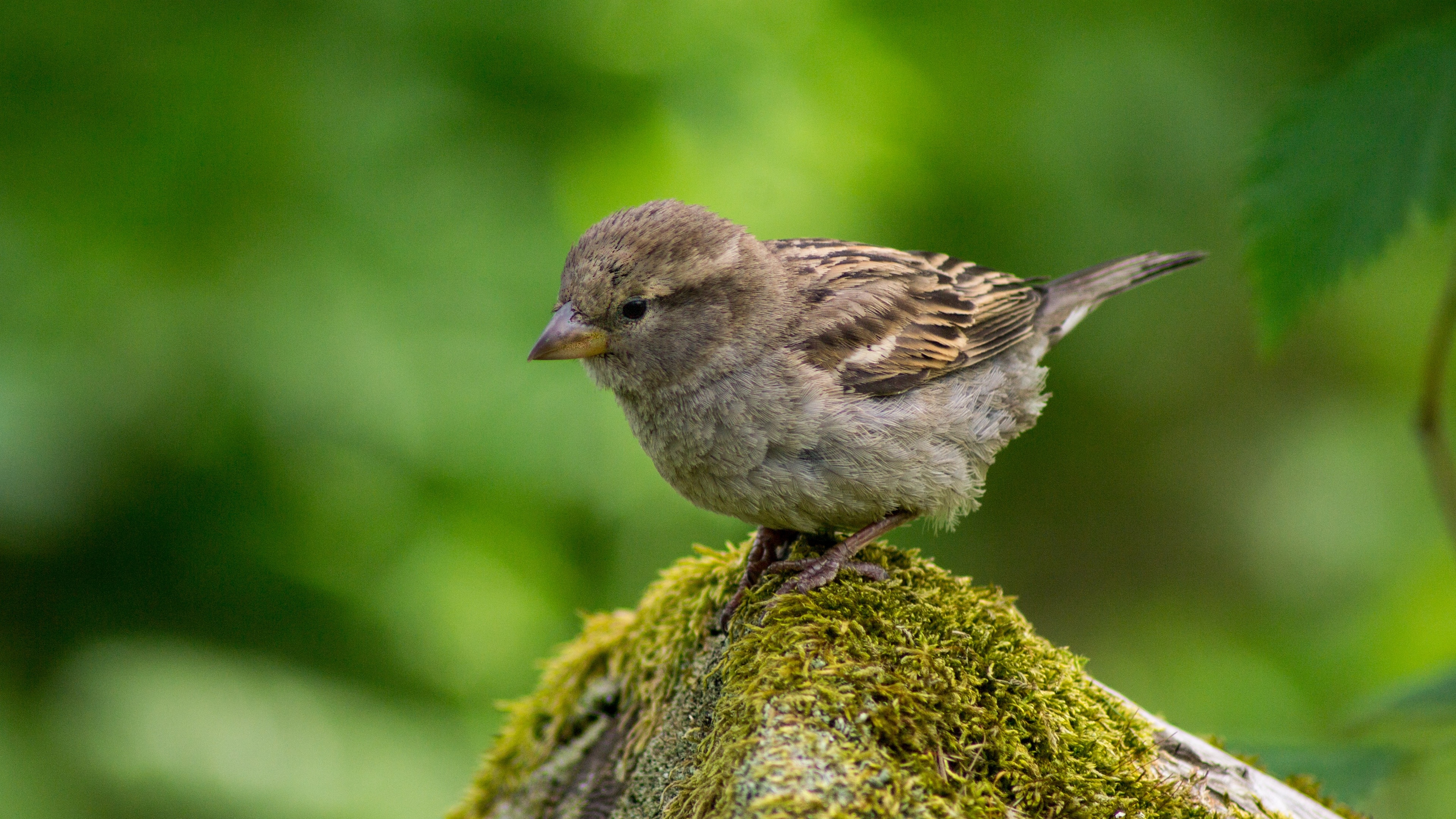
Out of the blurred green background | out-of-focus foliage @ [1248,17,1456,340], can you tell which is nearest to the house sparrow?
out-of-focus foliage @ [1248,17,1456,340]

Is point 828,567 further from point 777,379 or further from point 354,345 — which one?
point 354,345

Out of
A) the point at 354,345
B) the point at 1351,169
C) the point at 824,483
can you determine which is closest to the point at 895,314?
the point at 824,483

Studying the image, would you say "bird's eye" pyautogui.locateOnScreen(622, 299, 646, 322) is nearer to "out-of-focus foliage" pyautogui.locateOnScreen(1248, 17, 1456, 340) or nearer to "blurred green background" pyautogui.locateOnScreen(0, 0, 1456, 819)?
"blurred green background" pyautogui.locateOnScreen(0, 0, 1456, 819)

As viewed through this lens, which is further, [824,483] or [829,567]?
[824,483]

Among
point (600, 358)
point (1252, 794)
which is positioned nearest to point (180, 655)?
point (600, 358)

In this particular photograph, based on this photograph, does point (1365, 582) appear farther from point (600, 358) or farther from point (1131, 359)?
point (600, 358)

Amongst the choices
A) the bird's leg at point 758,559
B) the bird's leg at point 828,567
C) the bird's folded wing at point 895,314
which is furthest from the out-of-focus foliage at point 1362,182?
the bird's leg at point 758,559
